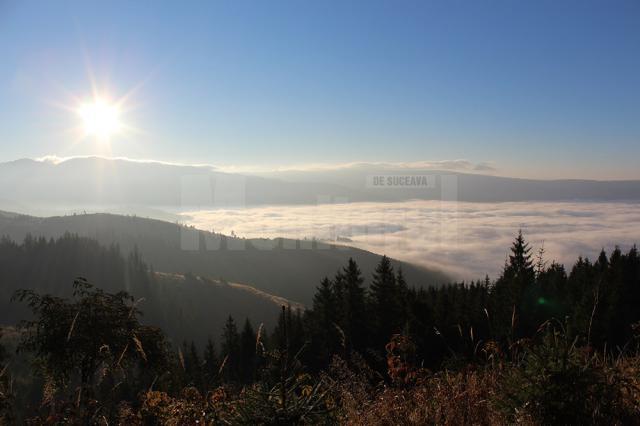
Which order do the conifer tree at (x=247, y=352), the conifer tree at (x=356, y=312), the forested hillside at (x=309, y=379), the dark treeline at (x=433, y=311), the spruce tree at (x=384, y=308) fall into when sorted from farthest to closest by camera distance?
1. the conifer tree at (x=247, y=352)
2. the conifer tree at (x=356, y=312)
3. the spruce tree at (x=384, y=308)
4. the dark treeline at (x=433, y=311)
5. the forested hillside at (x=309, y=379)

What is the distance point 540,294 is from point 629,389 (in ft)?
143

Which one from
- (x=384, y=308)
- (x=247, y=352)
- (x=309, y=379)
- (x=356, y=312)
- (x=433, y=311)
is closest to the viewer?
(x=309, y=379)

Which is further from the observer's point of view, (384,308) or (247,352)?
(247,352)

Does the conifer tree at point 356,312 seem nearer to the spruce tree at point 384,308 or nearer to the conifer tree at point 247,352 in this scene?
the spruce tree at point 384,308

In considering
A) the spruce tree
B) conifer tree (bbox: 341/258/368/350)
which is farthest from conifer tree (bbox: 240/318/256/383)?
the spruce tree

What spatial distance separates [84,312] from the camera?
9570mm

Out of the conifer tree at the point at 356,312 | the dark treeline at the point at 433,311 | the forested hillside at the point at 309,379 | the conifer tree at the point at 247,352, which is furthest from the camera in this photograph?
the conifer tree at the point at 247,352

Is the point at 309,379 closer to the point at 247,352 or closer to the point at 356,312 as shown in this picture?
the point at 356,312

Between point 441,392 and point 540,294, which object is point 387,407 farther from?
point 540,294

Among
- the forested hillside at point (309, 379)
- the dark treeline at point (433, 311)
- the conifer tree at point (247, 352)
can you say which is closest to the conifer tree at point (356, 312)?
the dark treeline at point (433, 311)

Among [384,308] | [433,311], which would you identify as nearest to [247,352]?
[384,308]

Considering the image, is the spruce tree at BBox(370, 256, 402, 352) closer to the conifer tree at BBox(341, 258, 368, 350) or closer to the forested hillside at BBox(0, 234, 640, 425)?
the conifer tree at BBox(341, 258, 368, 350)

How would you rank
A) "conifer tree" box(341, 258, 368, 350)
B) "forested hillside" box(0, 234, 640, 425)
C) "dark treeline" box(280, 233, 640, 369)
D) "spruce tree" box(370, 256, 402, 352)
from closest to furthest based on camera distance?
1. "forested hillside" box(0, 234, 640, 425)
2. "dark treeline" box(280, 233, 640, 369)
3. "spruce tree" box(370, 256, 402, 352)
4. "conifer tree" box(341, 258, 368, 350)

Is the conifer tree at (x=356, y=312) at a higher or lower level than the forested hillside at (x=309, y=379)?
lower
